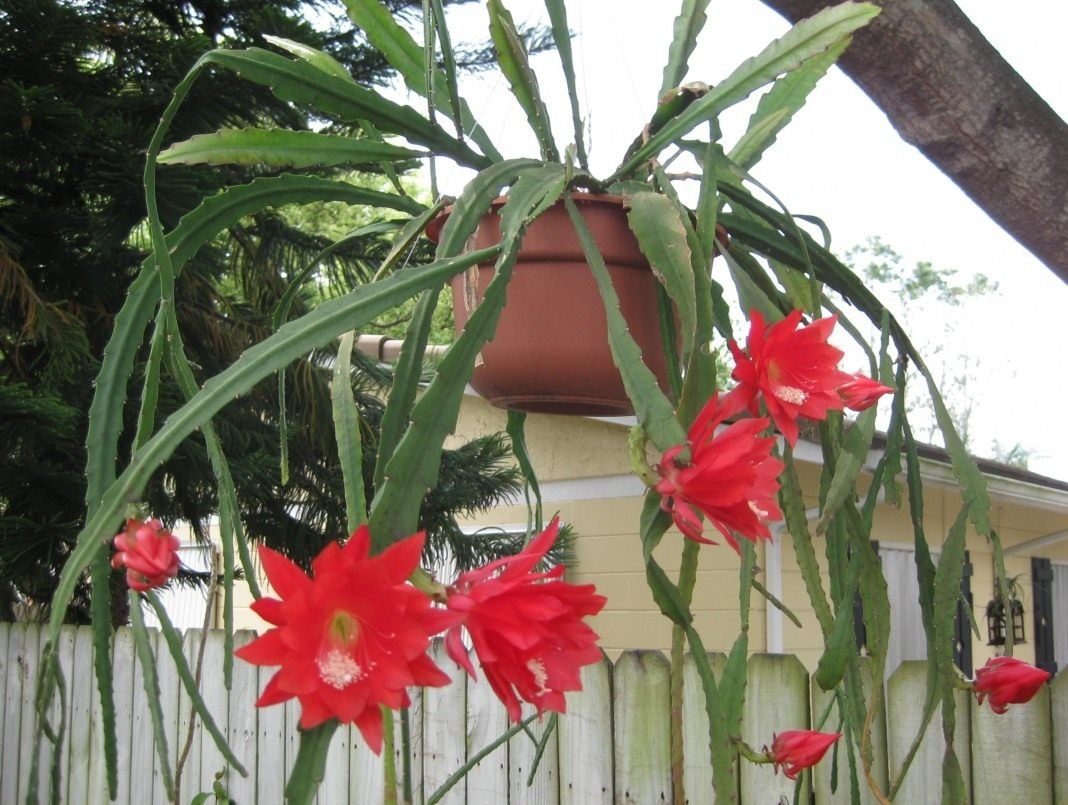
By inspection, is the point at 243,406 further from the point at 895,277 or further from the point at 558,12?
the point at 895,277

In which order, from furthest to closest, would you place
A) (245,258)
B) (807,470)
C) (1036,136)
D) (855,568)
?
(807,470)
(245,258)
(1036,136)
(855,568)

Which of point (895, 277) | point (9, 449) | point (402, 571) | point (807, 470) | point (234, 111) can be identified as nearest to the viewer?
point (402, 571)

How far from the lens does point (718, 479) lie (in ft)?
2.42

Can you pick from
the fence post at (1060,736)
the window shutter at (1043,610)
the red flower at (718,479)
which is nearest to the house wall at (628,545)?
the window shutter at (1043,610)

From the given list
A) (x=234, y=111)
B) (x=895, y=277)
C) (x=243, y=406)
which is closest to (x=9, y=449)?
(x=243, y=406)

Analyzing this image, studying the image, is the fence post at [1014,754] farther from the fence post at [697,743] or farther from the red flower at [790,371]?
the red flower at [790,371]

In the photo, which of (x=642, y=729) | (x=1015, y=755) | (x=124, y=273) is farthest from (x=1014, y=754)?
(x=124, y=273)

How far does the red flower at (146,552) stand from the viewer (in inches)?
32.2

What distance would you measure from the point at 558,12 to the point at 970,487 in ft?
2.41

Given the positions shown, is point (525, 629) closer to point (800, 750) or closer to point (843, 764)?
point (800, 750)

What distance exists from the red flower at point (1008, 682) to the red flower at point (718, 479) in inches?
20.3

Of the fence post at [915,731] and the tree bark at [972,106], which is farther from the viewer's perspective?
the tree bark at [972,106]

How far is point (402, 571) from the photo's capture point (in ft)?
2.04

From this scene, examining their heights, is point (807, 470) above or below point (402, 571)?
above
